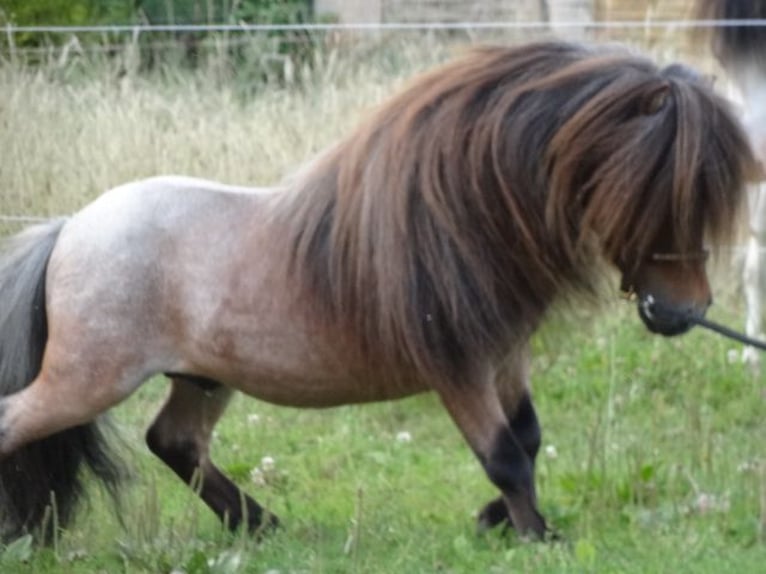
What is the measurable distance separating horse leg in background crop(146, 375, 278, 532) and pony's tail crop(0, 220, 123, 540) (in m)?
0.25

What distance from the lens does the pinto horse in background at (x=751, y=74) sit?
709 cm

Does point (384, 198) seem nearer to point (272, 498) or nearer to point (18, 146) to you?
point (272, 498)

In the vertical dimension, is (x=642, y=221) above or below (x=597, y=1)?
above

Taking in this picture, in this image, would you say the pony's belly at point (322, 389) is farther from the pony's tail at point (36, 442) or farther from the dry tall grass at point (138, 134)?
the dry tall grass at point (138, 134)

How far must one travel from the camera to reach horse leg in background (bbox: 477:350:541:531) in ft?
18.0

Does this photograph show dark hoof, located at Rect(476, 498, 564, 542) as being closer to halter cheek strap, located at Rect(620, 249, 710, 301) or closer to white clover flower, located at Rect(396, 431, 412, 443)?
halter cheek strap, located at Rect(620, 249, 710, 301)

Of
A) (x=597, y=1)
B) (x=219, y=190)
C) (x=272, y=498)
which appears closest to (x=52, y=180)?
(x=272, y=498)

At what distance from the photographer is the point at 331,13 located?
16016 mm

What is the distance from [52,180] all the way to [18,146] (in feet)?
0.90

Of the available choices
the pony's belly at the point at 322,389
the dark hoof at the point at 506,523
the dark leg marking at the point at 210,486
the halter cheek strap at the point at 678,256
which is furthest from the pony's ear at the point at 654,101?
the dark leg marking at the point at 210,486

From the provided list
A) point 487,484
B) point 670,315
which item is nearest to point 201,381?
point 487,484

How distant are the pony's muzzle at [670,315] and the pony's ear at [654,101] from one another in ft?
1.67

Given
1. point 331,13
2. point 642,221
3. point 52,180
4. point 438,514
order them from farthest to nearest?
point 331,13, point 52,180, point 438,514, point 642,221

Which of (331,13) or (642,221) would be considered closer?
(642,221)
